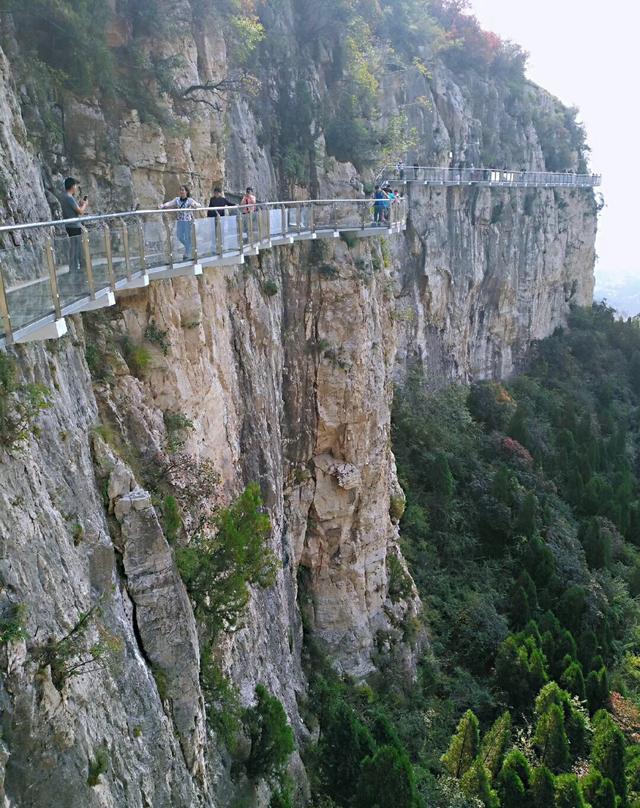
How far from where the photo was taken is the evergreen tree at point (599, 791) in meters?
14.5

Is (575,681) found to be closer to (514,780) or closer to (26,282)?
(514,780)

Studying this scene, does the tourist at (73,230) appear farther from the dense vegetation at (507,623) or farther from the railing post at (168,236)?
the dense vegetation at (507,623)

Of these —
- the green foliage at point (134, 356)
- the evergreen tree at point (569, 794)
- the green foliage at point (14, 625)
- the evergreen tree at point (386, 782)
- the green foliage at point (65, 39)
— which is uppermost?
the green foliage at point (65, 39)

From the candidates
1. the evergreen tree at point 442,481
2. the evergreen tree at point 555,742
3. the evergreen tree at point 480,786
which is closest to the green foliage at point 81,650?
the evergreen tree at point 480,786

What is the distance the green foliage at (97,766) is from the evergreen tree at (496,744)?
11.5 m

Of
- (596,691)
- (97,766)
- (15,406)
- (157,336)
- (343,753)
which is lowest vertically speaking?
(596,691)

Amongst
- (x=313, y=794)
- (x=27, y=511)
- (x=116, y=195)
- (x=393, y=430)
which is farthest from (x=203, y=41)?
(x=393, y=430)

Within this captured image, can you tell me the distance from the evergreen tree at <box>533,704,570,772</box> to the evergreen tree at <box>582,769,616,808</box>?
1007mm

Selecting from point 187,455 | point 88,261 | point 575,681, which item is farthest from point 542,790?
point 88,261

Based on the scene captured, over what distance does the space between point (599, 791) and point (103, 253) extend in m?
14.4

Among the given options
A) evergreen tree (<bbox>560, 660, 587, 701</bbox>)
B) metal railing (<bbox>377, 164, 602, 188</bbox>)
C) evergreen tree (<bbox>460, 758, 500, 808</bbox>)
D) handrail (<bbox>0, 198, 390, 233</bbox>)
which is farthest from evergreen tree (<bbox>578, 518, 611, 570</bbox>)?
handrail (<bbox>0, 198, 390, 233</bbox>)

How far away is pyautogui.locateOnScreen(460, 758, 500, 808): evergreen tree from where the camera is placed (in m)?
13.7

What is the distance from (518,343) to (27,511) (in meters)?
36.6

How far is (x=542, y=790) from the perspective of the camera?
14141 millimetres
